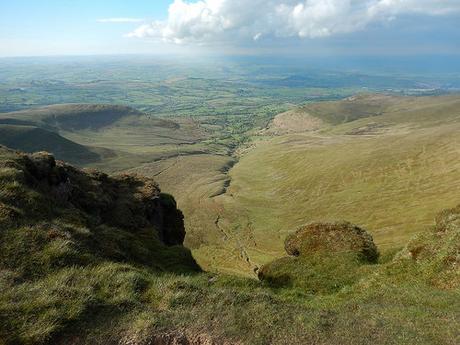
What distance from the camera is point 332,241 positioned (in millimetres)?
39969

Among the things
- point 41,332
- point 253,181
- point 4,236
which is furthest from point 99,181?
point 253,181

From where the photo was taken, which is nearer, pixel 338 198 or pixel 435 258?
pixel 435 258

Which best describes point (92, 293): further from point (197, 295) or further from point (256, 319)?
point (256, 319)

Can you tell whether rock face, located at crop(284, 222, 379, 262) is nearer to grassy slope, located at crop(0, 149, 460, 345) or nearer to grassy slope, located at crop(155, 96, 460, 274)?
grassy slope, located at crop(0, 149, 460, 345)

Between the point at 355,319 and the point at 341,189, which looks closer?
the point at 355,319

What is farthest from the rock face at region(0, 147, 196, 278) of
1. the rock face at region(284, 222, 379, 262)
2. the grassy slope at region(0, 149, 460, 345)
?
the rock face at region(284, 222, 379, 262)

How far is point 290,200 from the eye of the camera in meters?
144

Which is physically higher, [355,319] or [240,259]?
[355,319]

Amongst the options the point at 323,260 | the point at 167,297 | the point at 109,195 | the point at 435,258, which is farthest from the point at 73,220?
the point at 435,258

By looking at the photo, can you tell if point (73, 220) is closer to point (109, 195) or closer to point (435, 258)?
point (109, 195)

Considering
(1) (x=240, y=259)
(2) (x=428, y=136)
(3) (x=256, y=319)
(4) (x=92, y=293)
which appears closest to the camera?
(3) (x=256, y=319)

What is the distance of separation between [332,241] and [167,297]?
24370 millimetres

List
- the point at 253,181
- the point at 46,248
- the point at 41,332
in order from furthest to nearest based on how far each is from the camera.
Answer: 1. the point at 253,181
2. the point at 46,248
3. the point at 41,332

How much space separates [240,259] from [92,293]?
72926mm
